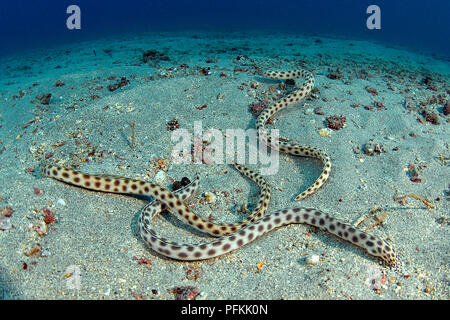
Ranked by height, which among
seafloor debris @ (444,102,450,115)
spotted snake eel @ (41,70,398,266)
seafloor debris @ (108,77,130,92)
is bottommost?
spotted snake eel @ (41,70,398,266)

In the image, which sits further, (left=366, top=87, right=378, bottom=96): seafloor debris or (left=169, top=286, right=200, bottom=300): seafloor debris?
(left=366, top=87, right=378, bottom=96): seafloor debris

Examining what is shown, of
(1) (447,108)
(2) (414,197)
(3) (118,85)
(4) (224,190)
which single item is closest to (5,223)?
(4) (224,190)

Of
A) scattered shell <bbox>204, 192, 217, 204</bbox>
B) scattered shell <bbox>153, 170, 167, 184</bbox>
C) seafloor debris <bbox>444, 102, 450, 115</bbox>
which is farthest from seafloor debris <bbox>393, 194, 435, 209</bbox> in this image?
seafloor debris <bbox>444, 102, 450, 115</bbox>

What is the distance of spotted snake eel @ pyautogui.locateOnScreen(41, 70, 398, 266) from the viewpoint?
177 inches

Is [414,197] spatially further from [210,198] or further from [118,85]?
[118,85]

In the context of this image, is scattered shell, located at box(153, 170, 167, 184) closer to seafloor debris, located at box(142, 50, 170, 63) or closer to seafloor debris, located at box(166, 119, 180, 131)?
seafloor debris, located at box(166, 119, 180, 131)

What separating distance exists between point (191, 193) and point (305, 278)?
2774mm

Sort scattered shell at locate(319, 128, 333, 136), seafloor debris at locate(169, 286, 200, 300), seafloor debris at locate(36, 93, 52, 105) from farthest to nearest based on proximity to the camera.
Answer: seafloor debris at locate(36, 93, 52, 105) → scattered shell at locate(319, 128, 333, 136) → seafloor debris at locate(169, 286, 200, 300)

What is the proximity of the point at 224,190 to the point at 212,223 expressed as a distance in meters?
1.47

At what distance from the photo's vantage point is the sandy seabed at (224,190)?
165 inches

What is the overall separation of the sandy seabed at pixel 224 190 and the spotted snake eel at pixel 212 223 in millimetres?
170

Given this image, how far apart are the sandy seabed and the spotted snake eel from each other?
0.17m

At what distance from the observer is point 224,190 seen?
6.43 m

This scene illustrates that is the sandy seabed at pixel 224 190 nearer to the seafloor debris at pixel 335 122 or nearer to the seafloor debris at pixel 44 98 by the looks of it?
the seafloor debris at pixel 44 98
